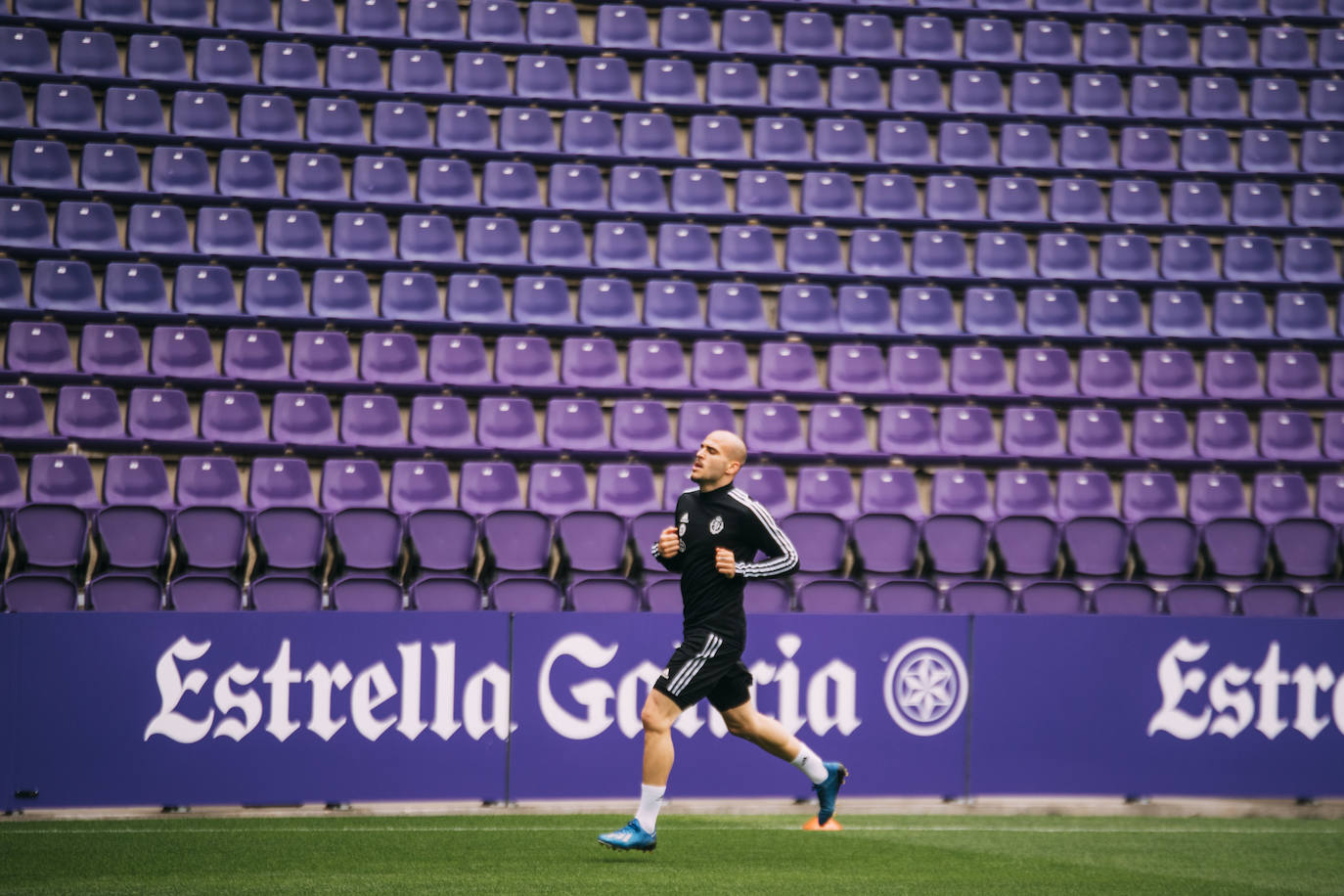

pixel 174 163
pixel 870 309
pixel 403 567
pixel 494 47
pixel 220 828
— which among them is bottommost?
pixel 220 828

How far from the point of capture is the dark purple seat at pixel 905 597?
8.63 m

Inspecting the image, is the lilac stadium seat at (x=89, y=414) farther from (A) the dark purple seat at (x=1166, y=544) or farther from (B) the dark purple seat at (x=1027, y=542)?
(A) the dark purple seat at (x=1166, y=544)

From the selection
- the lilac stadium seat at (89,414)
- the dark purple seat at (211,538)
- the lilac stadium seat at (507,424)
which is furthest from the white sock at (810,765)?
the lilac stadium seat at (89,414)

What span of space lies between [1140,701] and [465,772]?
11.9ft

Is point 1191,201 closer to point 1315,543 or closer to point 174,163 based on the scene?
point 1315,543

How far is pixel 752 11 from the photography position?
12.9m

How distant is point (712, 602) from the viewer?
19.4 ft

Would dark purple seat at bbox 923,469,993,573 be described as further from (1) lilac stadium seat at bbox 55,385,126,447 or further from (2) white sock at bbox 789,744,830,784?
(1) lilac stadium seat at bbox 55,385,126,447

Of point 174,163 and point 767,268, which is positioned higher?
point 174,163

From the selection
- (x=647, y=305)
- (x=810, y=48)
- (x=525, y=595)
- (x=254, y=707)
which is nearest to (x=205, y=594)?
(x=254, y=707)

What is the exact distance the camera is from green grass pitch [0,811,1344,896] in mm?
5133

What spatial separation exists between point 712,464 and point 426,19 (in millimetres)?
7952

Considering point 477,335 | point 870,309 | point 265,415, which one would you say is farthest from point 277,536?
point 870,309

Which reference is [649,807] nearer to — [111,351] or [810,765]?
[810,765]
